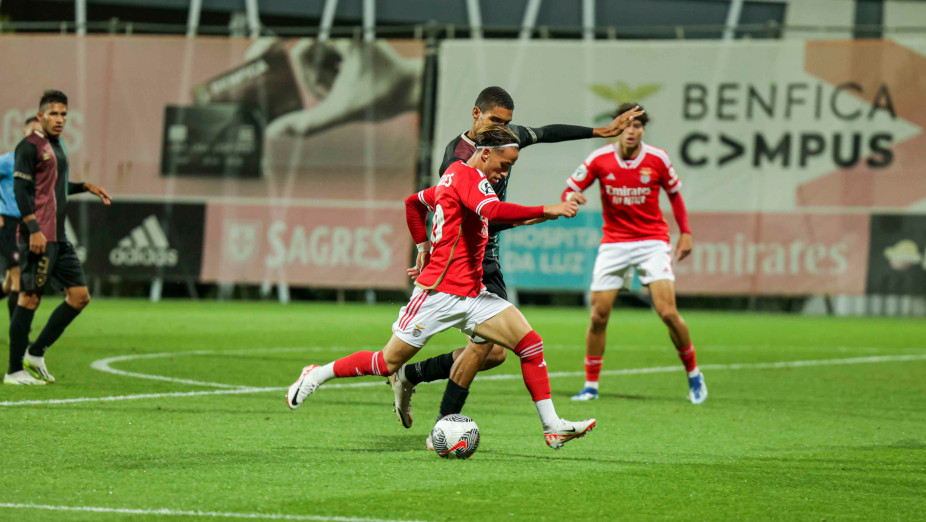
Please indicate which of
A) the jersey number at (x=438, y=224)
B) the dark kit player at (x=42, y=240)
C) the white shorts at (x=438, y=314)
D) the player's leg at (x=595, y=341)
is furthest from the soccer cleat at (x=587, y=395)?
the dark kit player at (x=42, y=240)

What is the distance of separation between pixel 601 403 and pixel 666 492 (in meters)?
3.72

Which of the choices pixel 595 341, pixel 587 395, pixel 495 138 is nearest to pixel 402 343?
pixel 495 138

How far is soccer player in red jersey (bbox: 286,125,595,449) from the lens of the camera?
6.57m

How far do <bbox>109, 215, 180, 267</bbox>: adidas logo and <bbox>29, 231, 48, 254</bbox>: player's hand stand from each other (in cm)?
1233

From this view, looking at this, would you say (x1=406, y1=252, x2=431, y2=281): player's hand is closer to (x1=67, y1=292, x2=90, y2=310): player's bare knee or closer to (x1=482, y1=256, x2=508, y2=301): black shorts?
(x1=482, y1=256, x2=508, y2=301): black shorts

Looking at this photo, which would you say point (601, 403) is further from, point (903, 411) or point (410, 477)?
point (410, 477)

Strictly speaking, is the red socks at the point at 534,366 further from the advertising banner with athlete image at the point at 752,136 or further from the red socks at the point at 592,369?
the advertising banner with athlete image at the point at 752,136

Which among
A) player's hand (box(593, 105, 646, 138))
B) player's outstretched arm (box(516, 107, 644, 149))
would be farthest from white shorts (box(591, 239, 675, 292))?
player's hand (box(593, 105, 646, 138))

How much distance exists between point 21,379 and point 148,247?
12.3m

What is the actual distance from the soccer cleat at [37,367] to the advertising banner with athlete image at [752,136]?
1200cm

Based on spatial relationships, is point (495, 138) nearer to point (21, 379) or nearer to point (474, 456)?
point (474, 456)

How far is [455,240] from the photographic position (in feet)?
21.8

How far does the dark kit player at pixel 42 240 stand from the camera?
372 inches

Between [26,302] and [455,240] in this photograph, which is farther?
[26,302]
